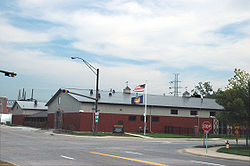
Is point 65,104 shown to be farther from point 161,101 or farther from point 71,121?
point 161,101

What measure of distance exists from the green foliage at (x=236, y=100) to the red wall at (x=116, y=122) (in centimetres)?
2674

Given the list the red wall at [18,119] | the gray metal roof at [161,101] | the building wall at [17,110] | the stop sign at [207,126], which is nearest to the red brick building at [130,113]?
the gray metal roof at [161,101]

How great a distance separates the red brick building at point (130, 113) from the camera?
49.9 m

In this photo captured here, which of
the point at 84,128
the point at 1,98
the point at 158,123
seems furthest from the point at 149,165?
the point at 1,98

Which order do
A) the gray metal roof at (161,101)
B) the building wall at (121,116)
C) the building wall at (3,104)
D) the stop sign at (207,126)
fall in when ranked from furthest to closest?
the building wall at (3,104), the gray metal roof at (161,101), the building wall at (121,116), the stop sign at (207,126)

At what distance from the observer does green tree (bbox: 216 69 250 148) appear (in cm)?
2406

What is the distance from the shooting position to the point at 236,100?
23719mm

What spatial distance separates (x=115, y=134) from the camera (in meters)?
43.8

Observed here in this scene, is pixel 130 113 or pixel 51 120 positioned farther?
pixel 51 120

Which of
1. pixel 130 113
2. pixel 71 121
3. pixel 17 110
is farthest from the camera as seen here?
pixel 17 110

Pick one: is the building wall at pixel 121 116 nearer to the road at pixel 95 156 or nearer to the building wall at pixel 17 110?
the road at pixel 95 156

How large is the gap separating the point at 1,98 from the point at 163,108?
100680 mm

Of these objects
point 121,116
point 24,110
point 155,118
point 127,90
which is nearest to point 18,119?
point 24,110

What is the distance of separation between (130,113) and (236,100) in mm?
29377
